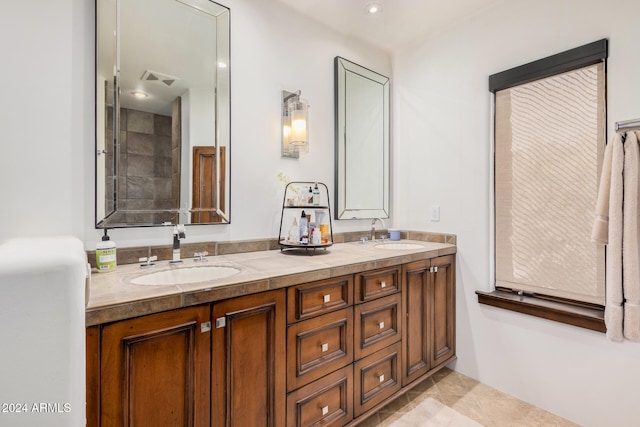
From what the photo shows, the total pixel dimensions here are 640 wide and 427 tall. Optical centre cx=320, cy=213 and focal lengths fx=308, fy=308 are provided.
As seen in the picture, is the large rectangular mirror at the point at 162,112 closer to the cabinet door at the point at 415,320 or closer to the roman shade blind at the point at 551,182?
the cabinet door at the point at 415,320

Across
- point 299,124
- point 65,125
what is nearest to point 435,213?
point 299,124

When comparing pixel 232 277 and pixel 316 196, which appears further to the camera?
pixel 316 196

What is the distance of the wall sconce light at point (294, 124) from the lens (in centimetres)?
202

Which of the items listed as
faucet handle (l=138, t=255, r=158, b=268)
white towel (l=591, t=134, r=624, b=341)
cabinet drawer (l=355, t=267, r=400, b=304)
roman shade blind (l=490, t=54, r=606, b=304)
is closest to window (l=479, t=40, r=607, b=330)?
roman shade blind (l=490, t=54, r=606, b=304)

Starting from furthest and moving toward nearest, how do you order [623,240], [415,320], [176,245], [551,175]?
[415,320] → [551,175] → [176,245] → [623,240]

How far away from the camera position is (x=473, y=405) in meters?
1.90

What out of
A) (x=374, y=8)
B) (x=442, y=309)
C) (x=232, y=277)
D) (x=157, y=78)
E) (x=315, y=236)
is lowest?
(x=442, y=309)

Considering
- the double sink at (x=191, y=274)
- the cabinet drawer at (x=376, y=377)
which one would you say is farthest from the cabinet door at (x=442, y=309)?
the double sink at (x=191, y=274)

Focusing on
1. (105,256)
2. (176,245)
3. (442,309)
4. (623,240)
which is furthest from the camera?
(442,309)

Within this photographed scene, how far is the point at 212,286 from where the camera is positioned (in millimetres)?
1119

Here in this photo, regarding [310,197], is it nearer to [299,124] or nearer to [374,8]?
[299,124]

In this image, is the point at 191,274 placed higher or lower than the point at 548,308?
higher

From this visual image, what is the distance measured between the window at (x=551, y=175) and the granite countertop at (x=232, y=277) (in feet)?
1.71

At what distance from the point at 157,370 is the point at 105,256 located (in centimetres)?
60
